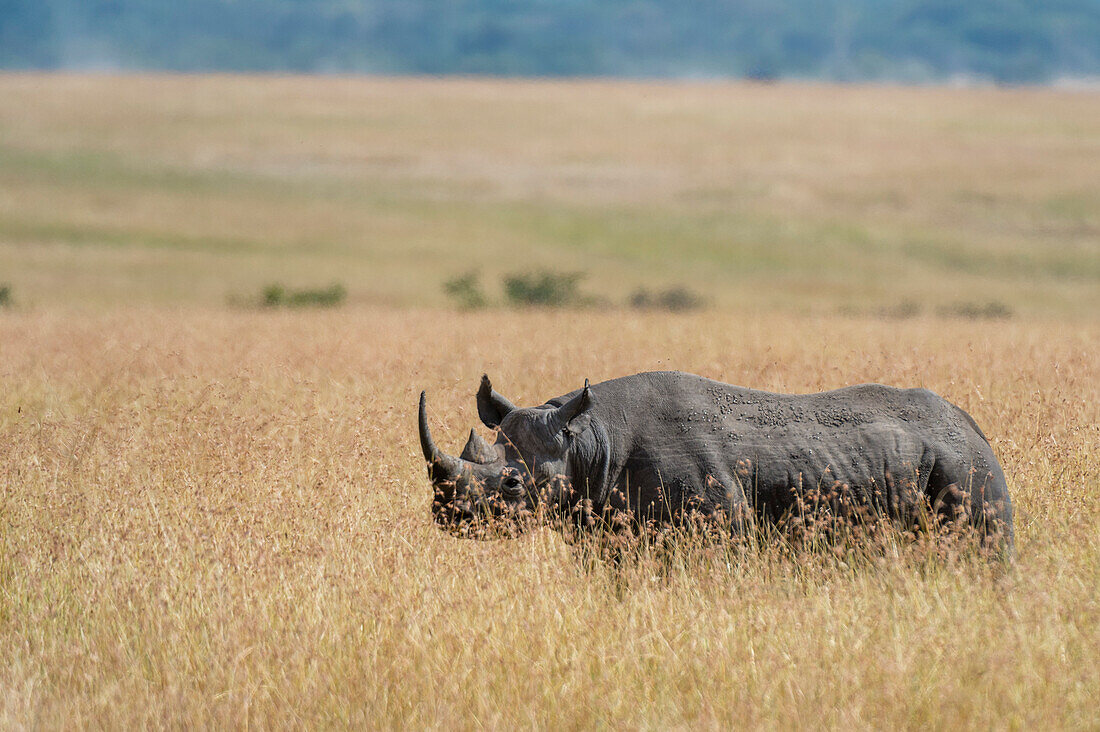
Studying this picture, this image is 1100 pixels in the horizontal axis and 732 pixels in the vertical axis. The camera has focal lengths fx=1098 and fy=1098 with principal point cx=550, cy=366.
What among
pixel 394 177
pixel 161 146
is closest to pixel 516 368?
pixel 394 177

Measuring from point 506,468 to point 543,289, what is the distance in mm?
26999

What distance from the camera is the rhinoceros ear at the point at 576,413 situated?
5670 mm

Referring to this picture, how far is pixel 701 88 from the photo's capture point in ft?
353

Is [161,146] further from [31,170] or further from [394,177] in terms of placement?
Result: [394,177]

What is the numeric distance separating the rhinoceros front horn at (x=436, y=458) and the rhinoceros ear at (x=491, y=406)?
75 cm

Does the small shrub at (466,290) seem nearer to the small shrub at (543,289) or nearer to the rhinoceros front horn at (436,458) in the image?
the small shrub at (543,289)

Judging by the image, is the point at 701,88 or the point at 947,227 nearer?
the point at 947,227

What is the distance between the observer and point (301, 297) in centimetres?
3003

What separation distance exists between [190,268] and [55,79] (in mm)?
57090

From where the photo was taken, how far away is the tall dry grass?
411cm

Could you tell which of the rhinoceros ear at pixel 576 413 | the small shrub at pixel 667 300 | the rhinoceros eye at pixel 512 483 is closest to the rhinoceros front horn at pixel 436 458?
the rhinoceros eye at pixel 512 483

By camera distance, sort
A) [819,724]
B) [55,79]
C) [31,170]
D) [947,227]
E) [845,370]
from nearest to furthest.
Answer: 1. [819,724]
2. [845,370]
3. [947,227]
4. [31,170]
5. [55,79]

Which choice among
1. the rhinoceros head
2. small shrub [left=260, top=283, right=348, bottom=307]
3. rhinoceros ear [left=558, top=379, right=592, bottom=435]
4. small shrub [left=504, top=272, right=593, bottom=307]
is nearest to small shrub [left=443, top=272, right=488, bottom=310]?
small shrub [left=504, top=272, right=593, bottom=307]

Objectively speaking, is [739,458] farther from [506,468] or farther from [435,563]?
[435,563]
